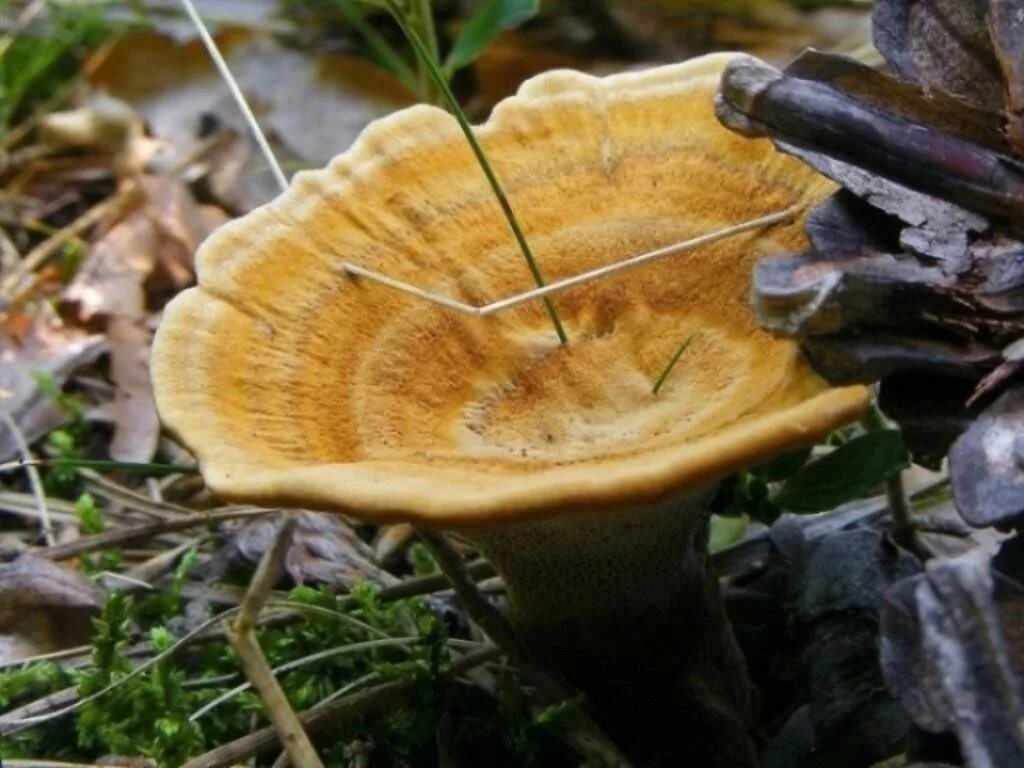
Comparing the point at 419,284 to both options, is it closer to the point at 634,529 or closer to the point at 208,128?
the point at 634,529

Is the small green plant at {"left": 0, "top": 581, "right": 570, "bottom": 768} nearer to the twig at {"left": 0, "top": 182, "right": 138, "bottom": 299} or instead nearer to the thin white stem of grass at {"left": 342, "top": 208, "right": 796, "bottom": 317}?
the thin white stem of grass at {"left": 342, "top": 208, "right": 796, "bottom": 317}

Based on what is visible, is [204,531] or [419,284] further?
[204,531]

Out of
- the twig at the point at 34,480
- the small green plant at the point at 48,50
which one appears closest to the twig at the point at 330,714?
the twig at the point at 34,480

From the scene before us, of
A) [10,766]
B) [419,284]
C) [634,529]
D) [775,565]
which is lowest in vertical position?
[775,565]

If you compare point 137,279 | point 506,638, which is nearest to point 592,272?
point 506,638

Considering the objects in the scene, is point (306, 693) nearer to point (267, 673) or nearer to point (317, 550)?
point (267, 673)

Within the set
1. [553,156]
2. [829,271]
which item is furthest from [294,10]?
[829,271]
